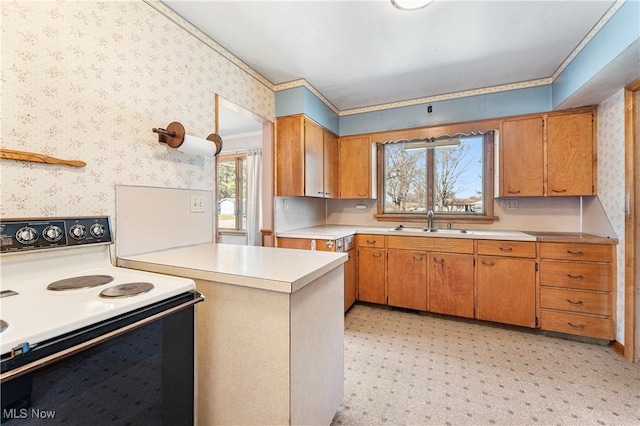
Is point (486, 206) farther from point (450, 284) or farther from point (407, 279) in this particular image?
point (407, 279)

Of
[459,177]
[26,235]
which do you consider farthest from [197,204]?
[459,177]

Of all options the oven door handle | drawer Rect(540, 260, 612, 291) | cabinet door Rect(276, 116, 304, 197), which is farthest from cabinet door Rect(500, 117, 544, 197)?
the oven door handle

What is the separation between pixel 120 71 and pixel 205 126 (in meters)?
0.62

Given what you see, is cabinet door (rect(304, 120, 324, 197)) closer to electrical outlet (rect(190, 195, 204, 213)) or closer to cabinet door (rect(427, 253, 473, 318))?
electrical outlet (rect(190, 195, 204, 213))

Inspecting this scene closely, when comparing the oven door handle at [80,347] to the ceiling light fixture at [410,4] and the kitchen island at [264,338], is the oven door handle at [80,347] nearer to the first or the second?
the kitchen island at [264,338]

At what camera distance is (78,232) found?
4.32ft

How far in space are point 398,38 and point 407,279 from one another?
2.24 meters

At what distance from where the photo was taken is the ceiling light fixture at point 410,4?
1.69 metres

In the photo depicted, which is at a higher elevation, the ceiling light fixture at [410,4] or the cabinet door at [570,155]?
the ceiling light fixture at [410,4]

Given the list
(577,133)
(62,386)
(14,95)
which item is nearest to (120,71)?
(14,95)

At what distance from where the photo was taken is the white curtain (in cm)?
442

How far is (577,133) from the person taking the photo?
2.60 m

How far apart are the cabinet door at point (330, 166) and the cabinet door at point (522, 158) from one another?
1.88 meters

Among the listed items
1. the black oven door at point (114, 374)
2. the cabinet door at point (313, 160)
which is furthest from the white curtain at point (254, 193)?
the black oven door at point (114, 374)
